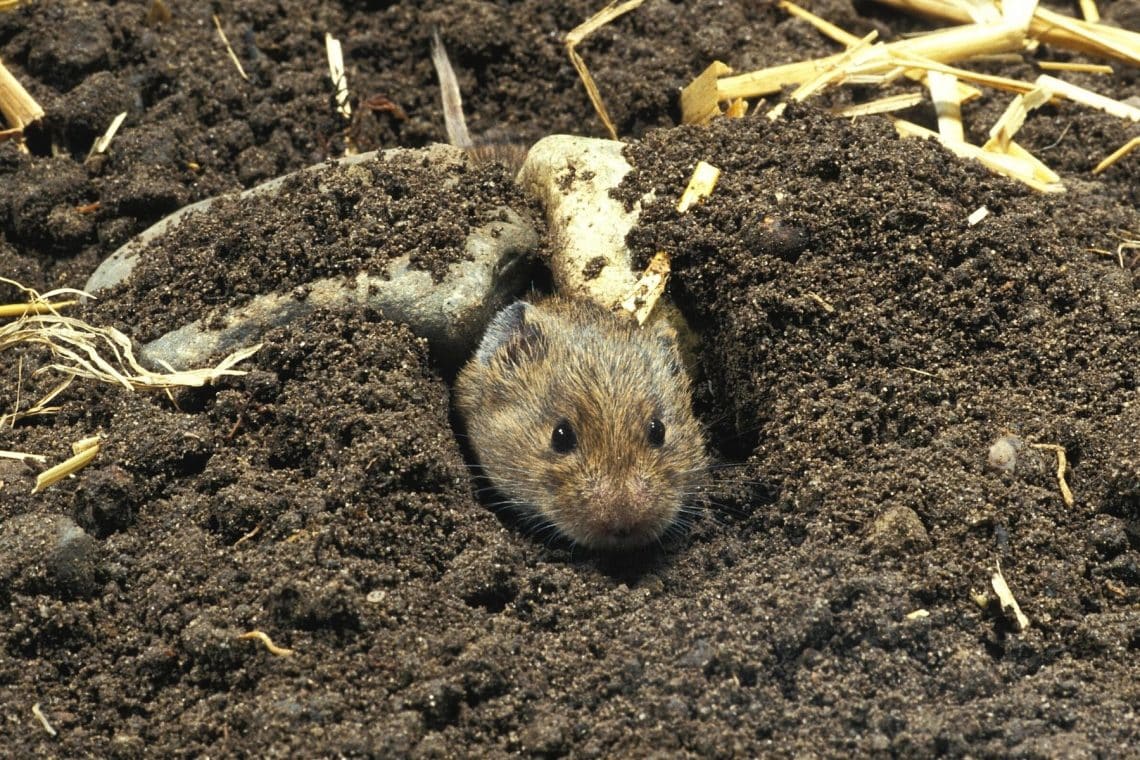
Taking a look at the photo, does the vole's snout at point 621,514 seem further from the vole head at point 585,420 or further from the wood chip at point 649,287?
the wood chip at point 649,287

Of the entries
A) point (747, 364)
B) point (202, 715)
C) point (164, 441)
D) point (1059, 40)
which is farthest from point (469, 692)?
point (1059, 40)

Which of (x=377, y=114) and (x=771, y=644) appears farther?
(x=377, y=114)

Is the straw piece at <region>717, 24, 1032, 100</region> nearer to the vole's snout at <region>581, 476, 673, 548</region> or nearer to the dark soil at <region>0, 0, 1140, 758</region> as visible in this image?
the dark soil at <region>0, 0, 1140, 758</region>

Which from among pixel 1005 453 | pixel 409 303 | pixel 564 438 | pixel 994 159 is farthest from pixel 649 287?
pixel 994 159

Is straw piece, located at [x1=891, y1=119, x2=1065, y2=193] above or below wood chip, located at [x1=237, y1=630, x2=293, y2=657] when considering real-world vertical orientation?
below

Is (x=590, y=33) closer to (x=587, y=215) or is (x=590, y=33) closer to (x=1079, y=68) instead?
(x=587, y=215)

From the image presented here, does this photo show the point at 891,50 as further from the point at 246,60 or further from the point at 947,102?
the point at 246,60

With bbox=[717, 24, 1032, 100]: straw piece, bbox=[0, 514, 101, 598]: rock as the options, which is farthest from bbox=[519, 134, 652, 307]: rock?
bbox=[0, 514, 101, 598]: rock
